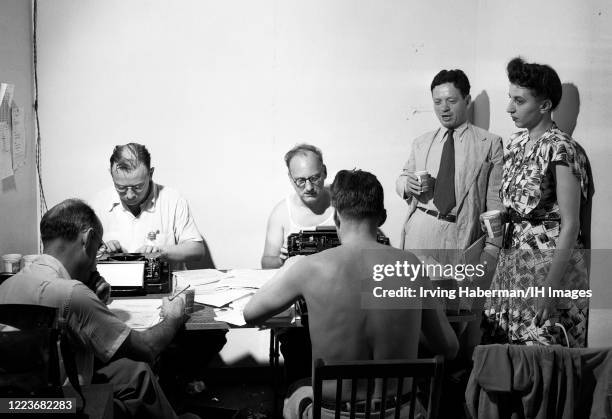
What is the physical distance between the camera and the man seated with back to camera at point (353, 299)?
2.07 meters

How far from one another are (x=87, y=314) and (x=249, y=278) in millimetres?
1172

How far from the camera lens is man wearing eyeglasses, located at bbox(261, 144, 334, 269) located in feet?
11.9

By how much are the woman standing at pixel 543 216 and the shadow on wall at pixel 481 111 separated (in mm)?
1173

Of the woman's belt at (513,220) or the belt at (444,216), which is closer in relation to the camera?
the woman's belt at (513,220)

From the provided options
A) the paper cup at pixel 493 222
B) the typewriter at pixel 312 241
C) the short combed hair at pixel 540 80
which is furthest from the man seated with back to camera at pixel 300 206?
the short combed hair at pixel 540 80

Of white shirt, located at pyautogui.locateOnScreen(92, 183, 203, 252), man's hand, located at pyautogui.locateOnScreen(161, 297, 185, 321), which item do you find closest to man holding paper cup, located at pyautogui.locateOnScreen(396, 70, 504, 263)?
white shirt, located at pyautogui.locateOnScreen(92, 183, 203, 252)

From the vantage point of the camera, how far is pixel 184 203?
3.80 metres

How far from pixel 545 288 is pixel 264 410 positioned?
1.70 metres

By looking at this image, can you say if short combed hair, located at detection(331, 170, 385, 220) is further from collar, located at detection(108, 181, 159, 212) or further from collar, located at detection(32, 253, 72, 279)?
collar, located at detection(108, 181, 159, 212)

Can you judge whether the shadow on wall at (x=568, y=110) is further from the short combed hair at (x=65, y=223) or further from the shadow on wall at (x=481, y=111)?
the short combed hair at (x=65, y=223)

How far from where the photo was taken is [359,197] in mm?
2180

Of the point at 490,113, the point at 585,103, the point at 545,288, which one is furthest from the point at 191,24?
the point at 545,288

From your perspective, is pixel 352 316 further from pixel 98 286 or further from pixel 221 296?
pixel 98 286

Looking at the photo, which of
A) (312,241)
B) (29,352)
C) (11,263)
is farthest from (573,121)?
(11,263)
